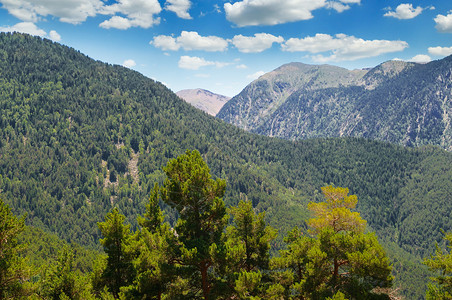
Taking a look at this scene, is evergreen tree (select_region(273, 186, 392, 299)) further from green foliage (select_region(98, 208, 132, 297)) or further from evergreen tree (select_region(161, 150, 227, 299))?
green foliage (select_region(98, 208, 132, 297))

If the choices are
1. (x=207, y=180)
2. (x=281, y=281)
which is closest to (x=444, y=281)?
(x=281, y=281)

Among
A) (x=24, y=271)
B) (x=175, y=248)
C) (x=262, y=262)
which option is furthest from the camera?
(x=262, y=262)

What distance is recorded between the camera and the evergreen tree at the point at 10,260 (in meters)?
24.1

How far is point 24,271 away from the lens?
2453cm

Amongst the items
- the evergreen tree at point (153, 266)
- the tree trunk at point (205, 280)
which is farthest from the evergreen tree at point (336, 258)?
the evergreen tree at point (153, 266)

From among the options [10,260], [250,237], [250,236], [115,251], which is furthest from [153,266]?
[10,260]

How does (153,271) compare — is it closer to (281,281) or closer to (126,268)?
(126,268)

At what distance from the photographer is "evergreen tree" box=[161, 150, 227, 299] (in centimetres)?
2798

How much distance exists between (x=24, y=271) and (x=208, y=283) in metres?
15.4

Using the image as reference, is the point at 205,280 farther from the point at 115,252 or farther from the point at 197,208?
the point at 115,252

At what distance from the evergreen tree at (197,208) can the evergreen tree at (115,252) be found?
8.28m

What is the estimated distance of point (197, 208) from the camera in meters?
29.1

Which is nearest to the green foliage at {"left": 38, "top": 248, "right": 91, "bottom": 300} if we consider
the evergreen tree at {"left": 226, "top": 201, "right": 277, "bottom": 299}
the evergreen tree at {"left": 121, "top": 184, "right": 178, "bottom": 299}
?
the evergreen tree at {"left": 121, "top": 184, "right": 178, "bottom": 299}

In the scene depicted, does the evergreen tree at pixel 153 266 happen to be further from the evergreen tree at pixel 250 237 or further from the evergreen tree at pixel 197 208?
the evergreen tree at pixel 250 237
